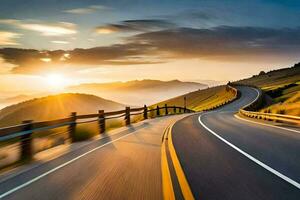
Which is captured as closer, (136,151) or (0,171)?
(0,171)

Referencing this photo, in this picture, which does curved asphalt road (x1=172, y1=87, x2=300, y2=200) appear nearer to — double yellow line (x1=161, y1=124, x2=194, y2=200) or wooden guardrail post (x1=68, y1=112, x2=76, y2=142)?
double yellow line (x1=161, y1=124, x2=194, y2=200)

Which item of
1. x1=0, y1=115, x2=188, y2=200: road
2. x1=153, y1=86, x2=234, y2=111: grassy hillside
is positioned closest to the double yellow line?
x1=0, y1=115, x2=188, y2=200: road

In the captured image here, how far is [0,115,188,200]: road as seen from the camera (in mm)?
6977

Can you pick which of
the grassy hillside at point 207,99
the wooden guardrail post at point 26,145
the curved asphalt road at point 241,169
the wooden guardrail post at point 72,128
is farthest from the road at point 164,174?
the grassy hillside at point 207,99

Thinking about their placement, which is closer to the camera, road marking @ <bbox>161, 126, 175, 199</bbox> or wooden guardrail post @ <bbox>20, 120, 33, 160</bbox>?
road marking @ <bbox>161, 126, 175, 199</bbox>

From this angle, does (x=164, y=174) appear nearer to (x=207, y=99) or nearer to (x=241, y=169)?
(x=241, y=169)

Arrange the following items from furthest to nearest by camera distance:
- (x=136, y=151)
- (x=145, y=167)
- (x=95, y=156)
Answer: (x=136, y=151), (x=95, y=156), (x=145, y=167)

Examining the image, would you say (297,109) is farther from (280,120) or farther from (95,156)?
(95,156)

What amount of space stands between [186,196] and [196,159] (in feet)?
14.5

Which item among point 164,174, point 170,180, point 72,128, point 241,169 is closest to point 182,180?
point 170,180

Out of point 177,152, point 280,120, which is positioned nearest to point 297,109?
point 280,120

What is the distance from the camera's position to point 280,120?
26.4 meters

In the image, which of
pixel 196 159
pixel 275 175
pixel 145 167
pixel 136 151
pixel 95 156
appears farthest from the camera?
pixel 136 151

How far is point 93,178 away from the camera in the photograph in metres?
8.37
